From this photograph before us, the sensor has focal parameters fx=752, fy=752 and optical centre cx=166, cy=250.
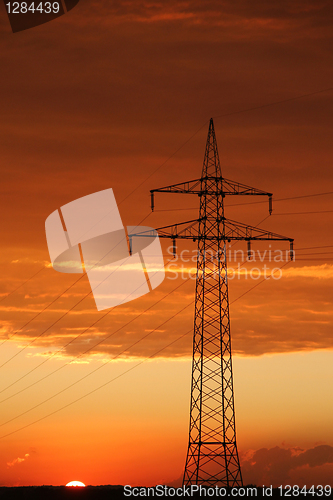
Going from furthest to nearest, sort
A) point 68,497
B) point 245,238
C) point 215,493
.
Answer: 1. point 68,497
2. point 245,238
3. point 215,493

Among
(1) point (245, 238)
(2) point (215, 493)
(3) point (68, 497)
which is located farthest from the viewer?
(3) point (68, 497)

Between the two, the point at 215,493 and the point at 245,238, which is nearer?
the point at 215,493

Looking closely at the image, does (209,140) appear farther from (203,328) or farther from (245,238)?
(203,328)

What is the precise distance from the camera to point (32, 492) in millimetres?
76375

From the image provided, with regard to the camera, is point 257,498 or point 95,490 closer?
point 257,498

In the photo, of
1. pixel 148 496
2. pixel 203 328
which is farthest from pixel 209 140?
pixel 148 496

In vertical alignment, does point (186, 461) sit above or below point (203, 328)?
below

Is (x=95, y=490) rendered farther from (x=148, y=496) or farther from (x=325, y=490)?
(x=325, y=490)

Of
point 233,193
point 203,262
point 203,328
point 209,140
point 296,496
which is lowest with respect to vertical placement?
point 296,496

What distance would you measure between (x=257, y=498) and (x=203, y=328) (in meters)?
14.6

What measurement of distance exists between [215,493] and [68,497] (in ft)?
64.6

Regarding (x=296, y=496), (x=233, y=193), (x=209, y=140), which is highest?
(x=209, y=140)

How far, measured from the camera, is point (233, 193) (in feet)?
212

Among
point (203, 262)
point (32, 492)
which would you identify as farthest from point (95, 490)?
point (203, 262)
